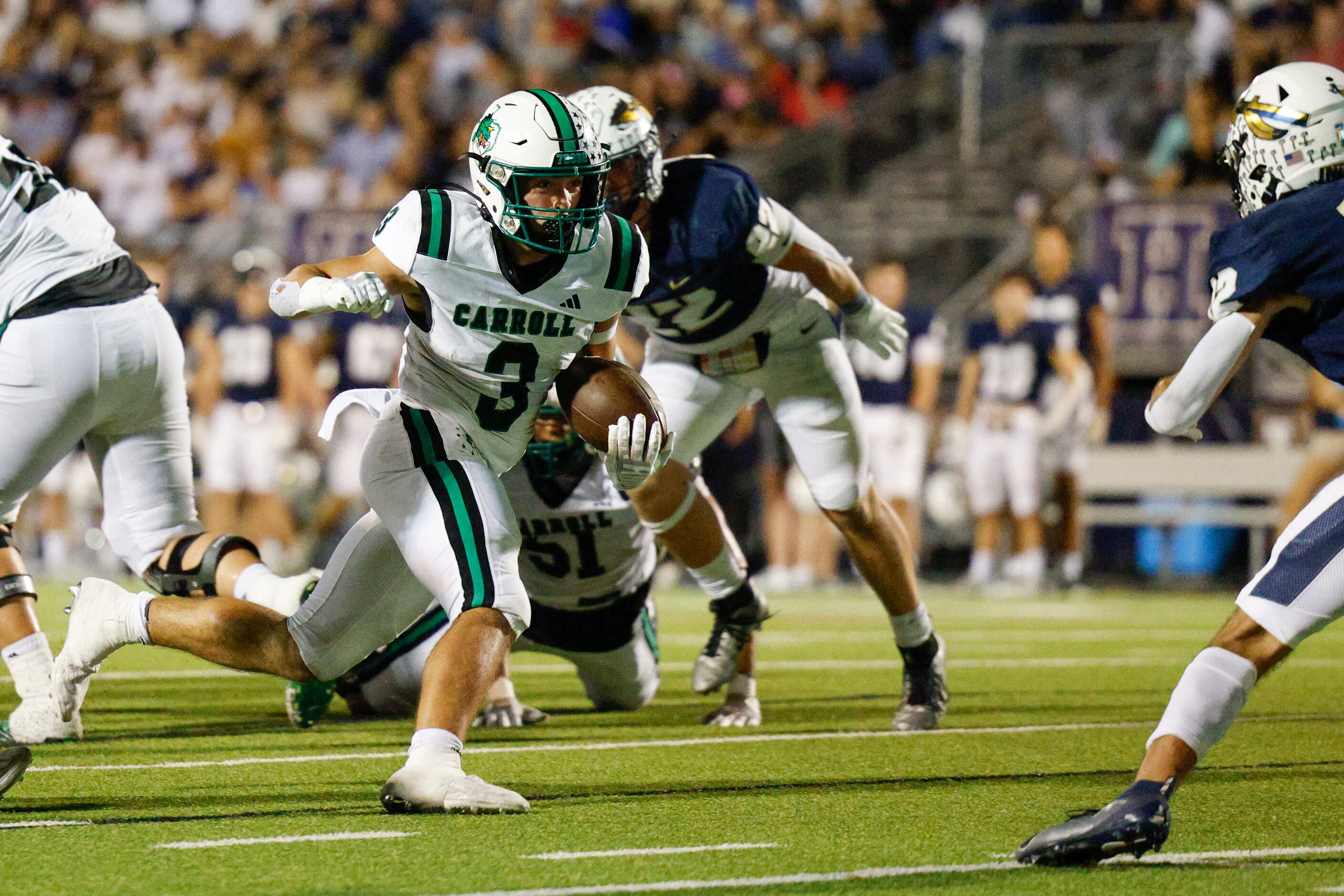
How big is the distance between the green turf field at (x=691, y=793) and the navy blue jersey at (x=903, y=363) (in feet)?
12.4

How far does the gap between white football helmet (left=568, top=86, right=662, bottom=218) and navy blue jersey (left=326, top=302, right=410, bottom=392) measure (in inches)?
237

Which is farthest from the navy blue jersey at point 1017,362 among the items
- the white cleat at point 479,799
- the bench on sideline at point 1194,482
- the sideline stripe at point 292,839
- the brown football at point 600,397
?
the sideline stripe at point 292,839

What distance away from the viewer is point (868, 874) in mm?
2879

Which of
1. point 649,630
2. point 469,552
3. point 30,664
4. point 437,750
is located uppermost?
point 469,552

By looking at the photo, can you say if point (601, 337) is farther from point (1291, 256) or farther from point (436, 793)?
point (1291, 256)

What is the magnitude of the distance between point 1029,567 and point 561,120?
641 centimetres

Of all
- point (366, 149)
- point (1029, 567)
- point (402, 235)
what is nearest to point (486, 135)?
point (402, 235)

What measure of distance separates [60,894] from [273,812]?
731mm

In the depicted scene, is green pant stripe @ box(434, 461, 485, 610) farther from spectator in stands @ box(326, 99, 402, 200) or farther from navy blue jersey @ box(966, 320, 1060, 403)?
spectator in stands @ box(326, 99, 402, 200)

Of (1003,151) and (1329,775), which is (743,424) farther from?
(1329,775)

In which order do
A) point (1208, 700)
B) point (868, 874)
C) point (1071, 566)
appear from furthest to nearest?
point (1071, 566)
point (1208, 700)
point (868, 874)

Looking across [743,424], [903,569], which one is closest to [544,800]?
[903,569]

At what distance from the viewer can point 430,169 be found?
12.4 metres

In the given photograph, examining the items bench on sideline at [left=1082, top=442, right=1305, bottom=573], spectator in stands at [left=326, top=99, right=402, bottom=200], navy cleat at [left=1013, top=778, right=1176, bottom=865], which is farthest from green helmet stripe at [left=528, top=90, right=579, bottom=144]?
spectator in stands at [left=326, top=99, right=402, bottom=200]
